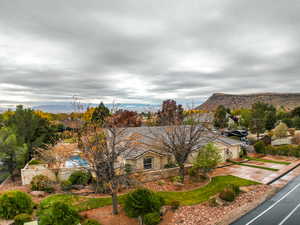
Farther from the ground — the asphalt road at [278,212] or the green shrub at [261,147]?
the green shrub at [261,147]

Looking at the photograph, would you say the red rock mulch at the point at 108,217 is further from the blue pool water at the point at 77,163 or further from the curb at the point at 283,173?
the curb at the point at 283,173

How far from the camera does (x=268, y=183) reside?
1606 centimetres

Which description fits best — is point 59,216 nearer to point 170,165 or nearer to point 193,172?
point 193,172

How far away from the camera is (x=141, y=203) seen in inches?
438

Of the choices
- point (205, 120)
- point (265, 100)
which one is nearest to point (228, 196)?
point (205, 120)

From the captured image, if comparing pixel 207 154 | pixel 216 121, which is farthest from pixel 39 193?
pixel 216 121

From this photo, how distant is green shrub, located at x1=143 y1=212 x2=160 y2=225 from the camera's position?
10.1 metres

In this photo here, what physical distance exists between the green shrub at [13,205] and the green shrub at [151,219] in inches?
343

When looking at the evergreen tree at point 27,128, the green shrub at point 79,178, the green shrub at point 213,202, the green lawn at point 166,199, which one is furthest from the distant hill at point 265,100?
the evergreen tree at point 27,128

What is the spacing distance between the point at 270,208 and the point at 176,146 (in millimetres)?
8557

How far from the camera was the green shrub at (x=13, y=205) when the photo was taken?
11922 mm

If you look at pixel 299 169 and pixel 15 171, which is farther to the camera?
pixel 15 171

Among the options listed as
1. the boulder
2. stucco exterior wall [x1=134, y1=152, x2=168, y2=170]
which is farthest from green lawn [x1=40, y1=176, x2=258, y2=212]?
stucco exterior wall [x1=134, y1=152, x2=168, y2=170]

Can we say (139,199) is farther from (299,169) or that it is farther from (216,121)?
(216,121)
